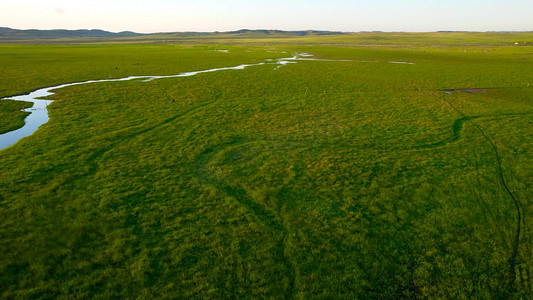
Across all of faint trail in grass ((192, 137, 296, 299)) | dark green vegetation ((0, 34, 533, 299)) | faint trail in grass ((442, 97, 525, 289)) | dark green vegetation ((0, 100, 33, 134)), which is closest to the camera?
dark green vegetation ((0, 34, 533, 299))

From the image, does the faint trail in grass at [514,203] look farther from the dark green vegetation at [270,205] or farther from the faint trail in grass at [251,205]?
the faint trail in grass at [251,205]

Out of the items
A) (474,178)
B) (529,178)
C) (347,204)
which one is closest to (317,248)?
(347,204)

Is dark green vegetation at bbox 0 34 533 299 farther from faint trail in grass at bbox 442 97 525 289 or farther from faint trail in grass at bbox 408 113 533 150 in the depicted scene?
faint trail in grass at bbox 408 113 533 150

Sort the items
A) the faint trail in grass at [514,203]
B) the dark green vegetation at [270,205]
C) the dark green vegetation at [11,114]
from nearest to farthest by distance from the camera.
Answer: the dark green vegetation at [270,205]
the faint trail in grass at [514,203]
the dark green vegetation at [11,114]

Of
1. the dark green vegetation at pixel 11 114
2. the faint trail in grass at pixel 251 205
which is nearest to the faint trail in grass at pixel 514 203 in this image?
the faint trail in grass at pixel 251 205

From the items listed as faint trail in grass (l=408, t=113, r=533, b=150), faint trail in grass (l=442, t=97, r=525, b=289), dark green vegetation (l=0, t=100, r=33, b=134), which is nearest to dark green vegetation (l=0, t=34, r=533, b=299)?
faint trail in grass (l=442, t=97, r=525, b=289)

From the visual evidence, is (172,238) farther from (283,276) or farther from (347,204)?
(347,204)

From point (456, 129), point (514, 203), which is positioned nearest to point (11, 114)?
point (514, 203)

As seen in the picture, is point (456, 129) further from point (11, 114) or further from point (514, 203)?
point (11, 114)
